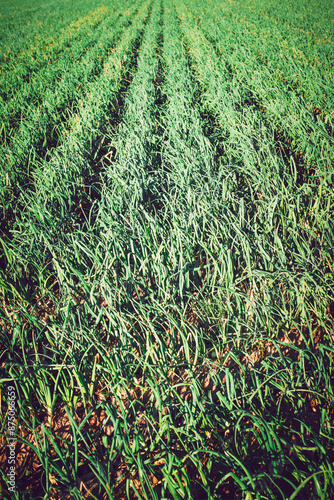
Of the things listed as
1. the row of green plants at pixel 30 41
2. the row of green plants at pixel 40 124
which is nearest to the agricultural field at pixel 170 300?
the row of green plants at pixel 40 124

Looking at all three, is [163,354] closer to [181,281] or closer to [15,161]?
[181,281]

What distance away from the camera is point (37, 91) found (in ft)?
12.6

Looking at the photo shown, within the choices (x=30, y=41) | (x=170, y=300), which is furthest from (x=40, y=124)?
(x=30, y=41)

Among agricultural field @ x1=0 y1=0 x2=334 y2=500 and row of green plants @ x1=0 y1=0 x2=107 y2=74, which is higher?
row of green plants @ x1=0 y1=0 x2=107 y2=74

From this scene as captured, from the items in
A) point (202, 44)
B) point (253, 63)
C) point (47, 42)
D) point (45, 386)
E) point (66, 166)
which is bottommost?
point (45, 386)

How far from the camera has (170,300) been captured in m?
1.27

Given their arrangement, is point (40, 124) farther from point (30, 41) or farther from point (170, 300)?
point (30, 41)

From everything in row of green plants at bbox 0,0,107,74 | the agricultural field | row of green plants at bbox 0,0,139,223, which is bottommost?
the agricultural field

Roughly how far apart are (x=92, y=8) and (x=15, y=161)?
61.0 feet

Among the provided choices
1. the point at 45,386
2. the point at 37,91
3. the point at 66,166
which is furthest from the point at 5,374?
the point at 37,91

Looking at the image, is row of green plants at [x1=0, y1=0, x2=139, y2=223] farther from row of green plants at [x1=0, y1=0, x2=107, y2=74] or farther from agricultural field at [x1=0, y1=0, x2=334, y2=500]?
row of green plants at [x1=0, y1=0, x2=107, y2=74]

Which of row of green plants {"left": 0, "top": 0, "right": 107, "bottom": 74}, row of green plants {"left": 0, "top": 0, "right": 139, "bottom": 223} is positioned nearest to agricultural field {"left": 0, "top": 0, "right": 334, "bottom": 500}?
row of green plants {"left": 0, "top": 0, "right": 139, "bottom": 223}

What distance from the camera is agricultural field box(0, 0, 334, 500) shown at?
34.4 inches

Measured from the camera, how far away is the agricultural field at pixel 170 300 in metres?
0.87
